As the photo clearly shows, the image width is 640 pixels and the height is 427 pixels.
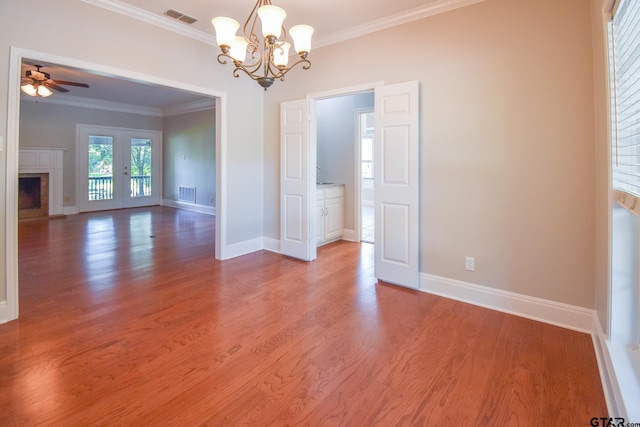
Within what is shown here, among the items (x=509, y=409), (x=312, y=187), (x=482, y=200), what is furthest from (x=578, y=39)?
(x=312, y=187)

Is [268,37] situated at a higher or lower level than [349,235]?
higher

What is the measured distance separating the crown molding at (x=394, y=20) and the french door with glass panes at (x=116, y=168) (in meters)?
7.08

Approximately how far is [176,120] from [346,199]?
618 cm

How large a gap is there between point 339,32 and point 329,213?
2.59 metres

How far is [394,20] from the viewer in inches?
133

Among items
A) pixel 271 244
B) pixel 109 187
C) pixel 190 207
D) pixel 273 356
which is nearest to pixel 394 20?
pixel 271 244

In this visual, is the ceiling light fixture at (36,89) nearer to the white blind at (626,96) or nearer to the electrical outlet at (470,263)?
the electrical outlet at (470,263)

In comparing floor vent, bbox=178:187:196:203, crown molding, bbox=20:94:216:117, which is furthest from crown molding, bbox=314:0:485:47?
floor vent, bbox=178:187:196:203

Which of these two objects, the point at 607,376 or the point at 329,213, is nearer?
the point at 607,376

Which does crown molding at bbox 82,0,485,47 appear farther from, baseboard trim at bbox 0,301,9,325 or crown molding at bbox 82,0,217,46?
baseboard trim at bbox 0,301,9,325

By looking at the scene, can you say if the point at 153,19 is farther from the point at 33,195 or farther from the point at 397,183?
the point at 33,195

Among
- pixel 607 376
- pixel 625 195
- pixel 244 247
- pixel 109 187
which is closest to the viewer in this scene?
pixel 625 195

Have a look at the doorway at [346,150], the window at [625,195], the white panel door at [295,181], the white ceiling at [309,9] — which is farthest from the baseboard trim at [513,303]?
→ the white ceiling at [309,9]

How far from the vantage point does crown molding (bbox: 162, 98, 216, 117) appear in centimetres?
822
